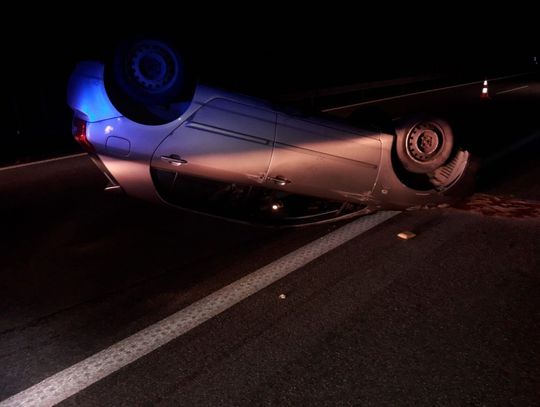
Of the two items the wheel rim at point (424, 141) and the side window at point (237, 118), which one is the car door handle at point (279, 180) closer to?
the side window at point (237, 118)

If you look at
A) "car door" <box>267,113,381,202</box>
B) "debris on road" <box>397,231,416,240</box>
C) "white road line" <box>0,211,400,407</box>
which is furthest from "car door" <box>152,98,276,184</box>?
"debris on road" <box>397,231,416,240</box>

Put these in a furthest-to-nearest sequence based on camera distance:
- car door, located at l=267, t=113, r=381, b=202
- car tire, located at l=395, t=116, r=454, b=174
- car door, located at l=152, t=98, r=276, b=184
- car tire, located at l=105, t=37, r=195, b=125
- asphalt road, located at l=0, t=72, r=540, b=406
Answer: car tire, located at l=395, t=116, r=454, b=174 < car door, located at l=267, t=113, r=381, b=202 < car door, located at l=152, t=98, r=276, b=184 < car tire, located at l=105, t=37, r=195, b=125 < asphalt road, located at l=0, t=72, r=540, b=406

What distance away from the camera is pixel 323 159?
4.50 meters

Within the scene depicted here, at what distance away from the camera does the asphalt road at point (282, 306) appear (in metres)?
2.81

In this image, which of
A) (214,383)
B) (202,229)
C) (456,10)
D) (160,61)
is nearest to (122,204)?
(202,229)

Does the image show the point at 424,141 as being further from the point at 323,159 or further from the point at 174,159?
the point at 174,159

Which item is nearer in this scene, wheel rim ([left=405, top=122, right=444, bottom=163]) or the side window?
the side window

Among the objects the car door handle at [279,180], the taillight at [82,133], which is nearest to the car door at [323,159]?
the car door handle at [279,180]

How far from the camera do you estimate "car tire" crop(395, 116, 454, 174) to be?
482 cm

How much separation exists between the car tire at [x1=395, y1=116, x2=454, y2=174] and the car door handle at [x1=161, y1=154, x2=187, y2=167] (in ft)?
7.45

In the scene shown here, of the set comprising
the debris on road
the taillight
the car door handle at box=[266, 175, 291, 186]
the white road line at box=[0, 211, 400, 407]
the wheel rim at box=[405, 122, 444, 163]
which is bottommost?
the white road line at box=[0, 211, 400, 407]

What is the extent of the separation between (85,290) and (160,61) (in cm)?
207

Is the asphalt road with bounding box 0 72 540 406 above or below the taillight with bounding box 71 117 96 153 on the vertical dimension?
below

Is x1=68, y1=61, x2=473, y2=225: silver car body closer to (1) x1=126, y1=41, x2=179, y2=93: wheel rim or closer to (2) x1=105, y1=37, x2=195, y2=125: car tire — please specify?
(2) x1=105, y1=37, x2=195, y2=125: car tire
